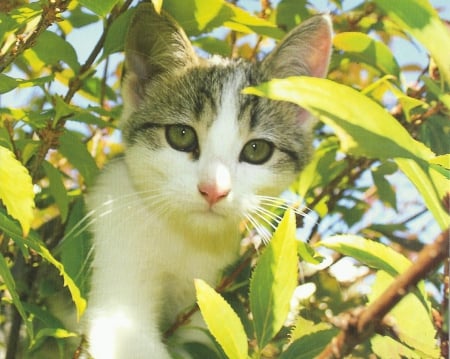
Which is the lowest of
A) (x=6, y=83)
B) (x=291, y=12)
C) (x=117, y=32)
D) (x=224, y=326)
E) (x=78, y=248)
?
(x=78, y=248)

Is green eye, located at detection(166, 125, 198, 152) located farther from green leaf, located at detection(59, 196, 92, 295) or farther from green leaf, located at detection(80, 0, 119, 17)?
green leaf, located at detection(80, 0, 119, 17)

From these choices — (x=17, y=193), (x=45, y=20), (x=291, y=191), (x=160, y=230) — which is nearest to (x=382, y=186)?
(x=291, y=191)

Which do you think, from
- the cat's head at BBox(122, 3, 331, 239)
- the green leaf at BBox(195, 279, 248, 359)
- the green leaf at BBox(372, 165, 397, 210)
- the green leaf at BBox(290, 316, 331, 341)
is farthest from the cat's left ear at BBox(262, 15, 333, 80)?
the green leaf at BBox(195, 279, 248, 359)

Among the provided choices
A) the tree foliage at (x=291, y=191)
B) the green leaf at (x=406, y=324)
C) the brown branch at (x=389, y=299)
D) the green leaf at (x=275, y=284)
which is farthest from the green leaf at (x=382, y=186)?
the brown branch at (x=389, y=299)

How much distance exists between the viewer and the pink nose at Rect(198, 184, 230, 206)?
1.21 m

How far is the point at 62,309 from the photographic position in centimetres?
136

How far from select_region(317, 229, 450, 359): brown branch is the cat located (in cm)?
70

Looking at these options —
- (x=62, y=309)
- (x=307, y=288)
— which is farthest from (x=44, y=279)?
(x=307, y=288)

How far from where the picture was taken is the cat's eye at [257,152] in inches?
54.7

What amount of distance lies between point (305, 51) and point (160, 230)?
531 millimetres

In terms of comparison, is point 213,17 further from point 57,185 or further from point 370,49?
point 57,185

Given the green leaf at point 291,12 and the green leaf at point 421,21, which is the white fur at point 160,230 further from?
the green leaf at point 421,21

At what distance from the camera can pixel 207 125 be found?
1.36 meters

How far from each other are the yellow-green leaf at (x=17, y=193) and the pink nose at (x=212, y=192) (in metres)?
0.55
